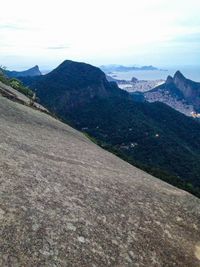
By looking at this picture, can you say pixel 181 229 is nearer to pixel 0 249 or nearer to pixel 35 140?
pixel 0 249

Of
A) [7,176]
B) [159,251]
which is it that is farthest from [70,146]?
[159,251]

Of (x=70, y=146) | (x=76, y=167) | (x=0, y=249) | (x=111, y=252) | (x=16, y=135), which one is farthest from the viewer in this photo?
(x=70, y=146)

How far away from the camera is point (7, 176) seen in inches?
536

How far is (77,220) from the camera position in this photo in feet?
41.4

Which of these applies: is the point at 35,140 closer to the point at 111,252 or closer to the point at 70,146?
the point at 70,146

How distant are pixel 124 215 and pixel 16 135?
757 cm

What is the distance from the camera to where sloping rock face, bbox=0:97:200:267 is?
11.1m

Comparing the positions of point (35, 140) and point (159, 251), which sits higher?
point (35, 140)

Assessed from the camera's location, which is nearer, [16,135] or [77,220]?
[77,220]

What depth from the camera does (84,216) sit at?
13.0m

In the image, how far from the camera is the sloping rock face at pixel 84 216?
11.1 meters

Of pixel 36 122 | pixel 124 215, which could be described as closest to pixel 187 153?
pixel 36 122

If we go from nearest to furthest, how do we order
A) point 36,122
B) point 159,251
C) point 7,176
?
point 159,251, point 7,176, point 36,122

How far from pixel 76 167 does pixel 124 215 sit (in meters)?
4.13
